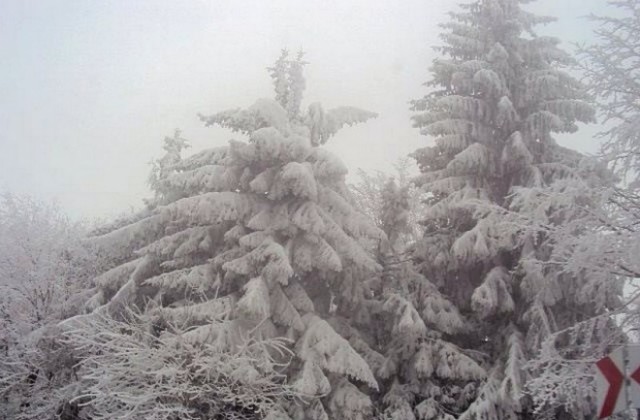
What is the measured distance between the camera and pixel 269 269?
12336 mm

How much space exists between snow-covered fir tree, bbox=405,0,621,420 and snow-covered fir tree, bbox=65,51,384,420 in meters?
2.28

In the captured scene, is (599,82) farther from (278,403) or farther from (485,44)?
(278,403)

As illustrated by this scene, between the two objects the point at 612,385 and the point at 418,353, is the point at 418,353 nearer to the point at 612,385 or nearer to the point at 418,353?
the point at 418,353

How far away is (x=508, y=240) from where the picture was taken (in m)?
13.1

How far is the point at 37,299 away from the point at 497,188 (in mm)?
14934

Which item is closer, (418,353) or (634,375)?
(634,375)

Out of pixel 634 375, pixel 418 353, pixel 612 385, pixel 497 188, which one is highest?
pixel 634 375

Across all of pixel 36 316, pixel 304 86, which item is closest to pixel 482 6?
pixel 304 86

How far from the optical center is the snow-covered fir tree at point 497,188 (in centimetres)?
1257

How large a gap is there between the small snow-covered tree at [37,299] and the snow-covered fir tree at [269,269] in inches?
109

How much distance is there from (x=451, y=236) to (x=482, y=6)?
21.9ft

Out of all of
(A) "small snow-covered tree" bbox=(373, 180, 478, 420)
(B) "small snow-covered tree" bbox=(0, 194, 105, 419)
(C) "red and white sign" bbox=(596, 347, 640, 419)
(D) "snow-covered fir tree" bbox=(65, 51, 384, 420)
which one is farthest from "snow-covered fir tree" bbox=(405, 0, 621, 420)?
(B) "small snow-covered tree" bbox=(0, 194, 105, 419)

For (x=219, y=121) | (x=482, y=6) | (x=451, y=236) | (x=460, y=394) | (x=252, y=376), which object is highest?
(x=482, y=6)

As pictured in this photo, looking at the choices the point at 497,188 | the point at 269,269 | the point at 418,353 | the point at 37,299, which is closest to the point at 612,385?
A: the point at 269,269
